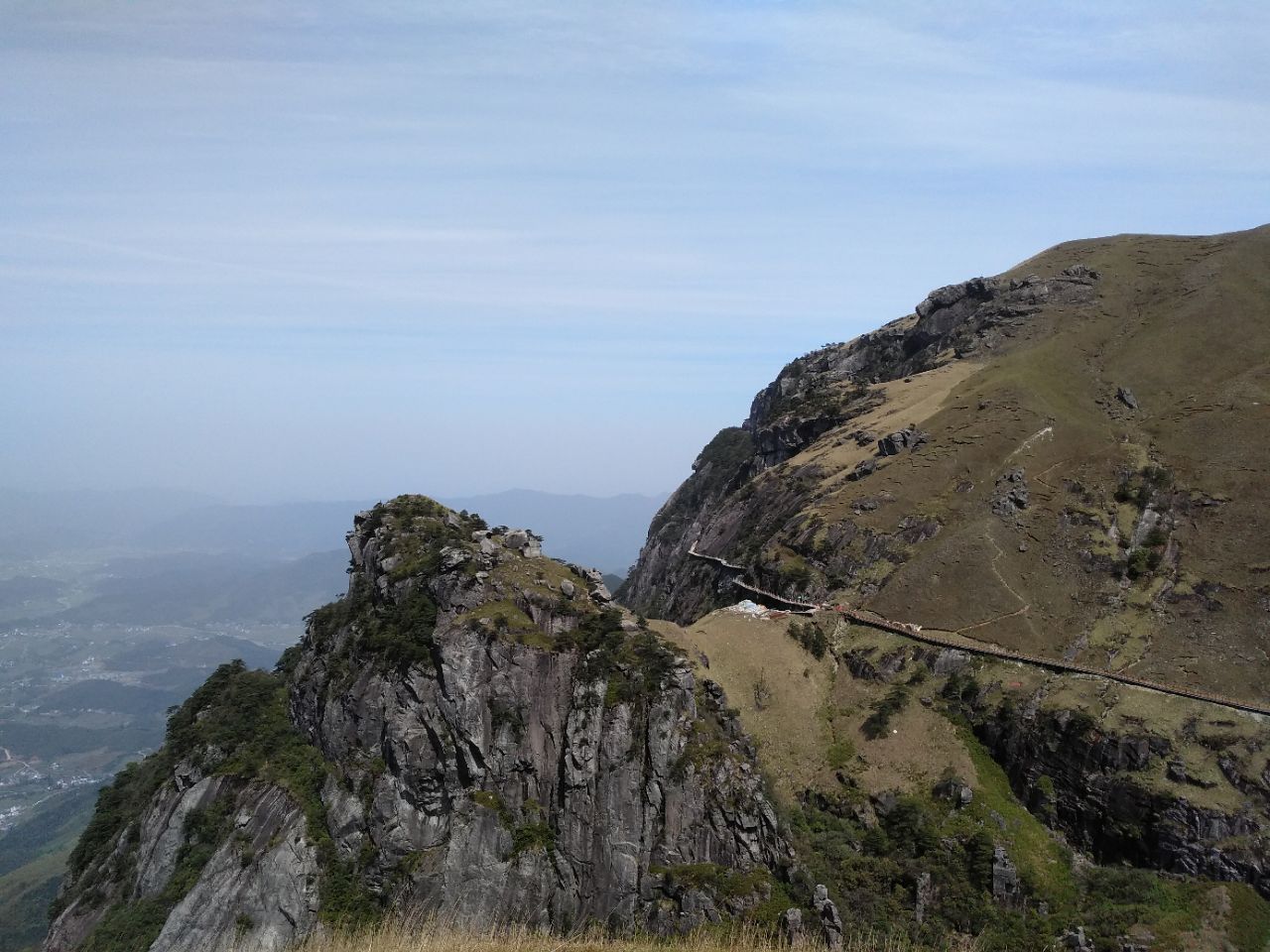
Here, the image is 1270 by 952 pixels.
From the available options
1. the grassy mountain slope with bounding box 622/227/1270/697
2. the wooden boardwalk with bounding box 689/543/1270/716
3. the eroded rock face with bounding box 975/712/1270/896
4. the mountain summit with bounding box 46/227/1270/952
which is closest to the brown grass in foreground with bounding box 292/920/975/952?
the mountain summit with bounding box 46/227/1270/952

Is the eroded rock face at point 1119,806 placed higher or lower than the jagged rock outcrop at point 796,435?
lower

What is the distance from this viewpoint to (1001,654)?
58.9 meters

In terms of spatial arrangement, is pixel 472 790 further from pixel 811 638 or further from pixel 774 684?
pixel 811 638

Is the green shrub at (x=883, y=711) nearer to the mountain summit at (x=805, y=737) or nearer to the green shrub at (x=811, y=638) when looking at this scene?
the mountain summit at (x=805, y=737)

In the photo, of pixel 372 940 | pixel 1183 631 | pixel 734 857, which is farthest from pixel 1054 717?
pixel 372 940

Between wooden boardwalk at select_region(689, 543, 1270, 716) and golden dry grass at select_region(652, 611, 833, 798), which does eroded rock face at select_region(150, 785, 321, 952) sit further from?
wooden boardwalk at select_region(689, 543, 1270, 716)

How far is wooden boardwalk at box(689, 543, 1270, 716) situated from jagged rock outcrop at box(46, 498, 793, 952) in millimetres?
17458

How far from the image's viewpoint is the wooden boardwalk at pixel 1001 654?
5197 cm

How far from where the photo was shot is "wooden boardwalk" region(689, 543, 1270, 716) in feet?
171

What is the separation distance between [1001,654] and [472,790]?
3625 cm

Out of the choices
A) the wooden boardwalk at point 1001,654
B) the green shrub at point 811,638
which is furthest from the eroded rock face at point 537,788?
the wooden boardwalk at point 1001,654

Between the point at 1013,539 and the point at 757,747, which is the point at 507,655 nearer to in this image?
the point at 757,747

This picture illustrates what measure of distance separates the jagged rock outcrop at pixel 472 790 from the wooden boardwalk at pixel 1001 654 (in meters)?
17.5

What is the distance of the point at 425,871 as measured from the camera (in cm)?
4566
